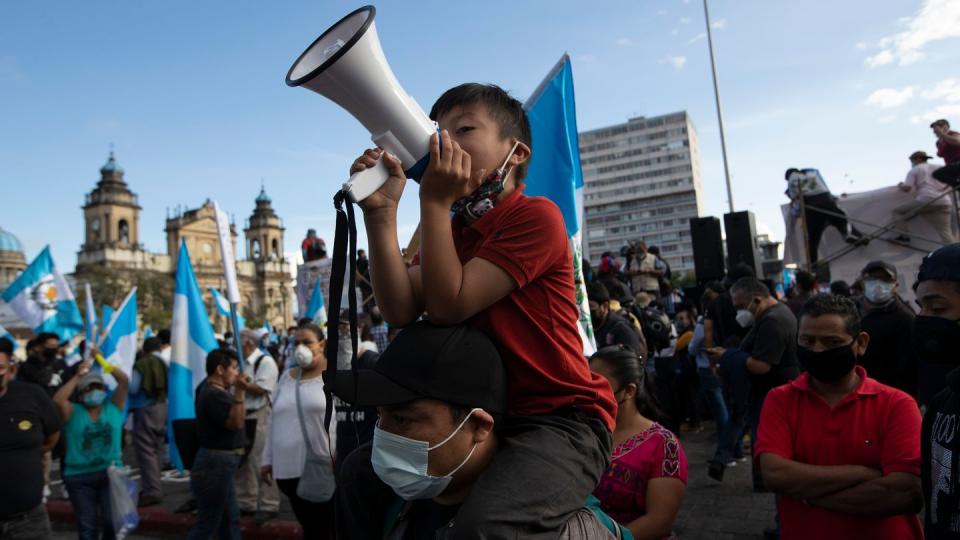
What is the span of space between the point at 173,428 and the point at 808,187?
10286 millimetres

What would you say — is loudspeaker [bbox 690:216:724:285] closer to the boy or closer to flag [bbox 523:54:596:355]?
flag [bbox 523:54:596:355]

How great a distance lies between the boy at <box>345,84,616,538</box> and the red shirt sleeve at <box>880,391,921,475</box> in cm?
159

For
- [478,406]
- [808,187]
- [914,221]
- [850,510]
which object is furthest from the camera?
[808,187]

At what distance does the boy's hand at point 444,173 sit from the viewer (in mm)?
1568

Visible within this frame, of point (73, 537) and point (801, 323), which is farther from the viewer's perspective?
point (73, 537)

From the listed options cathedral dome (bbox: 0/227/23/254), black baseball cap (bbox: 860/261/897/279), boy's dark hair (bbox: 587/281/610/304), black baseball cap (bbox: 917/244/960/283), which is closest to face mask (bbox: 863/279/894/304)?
black baseball cap (bbox: 860/261/897/279)

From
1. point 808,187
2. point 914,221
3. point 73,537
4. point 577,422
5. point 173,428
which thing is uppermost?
point 808,187

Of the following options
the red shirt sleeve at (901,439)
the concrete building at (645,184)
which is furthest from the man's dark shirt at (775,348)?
the concrete building at (645,184)

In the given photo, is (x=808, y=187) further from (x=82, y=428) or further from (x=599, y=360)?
(x=82, y=428)

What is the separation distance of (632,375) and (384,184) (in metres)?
2.13

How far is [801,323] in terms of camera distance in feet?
10.7

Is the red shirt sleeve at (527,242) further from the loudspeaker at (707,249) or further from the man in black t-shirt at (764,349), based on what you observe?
the loudspeaker at (707,249)

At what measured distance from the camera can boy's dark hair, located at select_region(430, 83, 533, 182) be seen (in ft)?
6.01

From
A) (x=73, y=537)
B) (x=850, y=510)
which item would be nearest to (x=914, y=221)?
(x=850, y=510)
